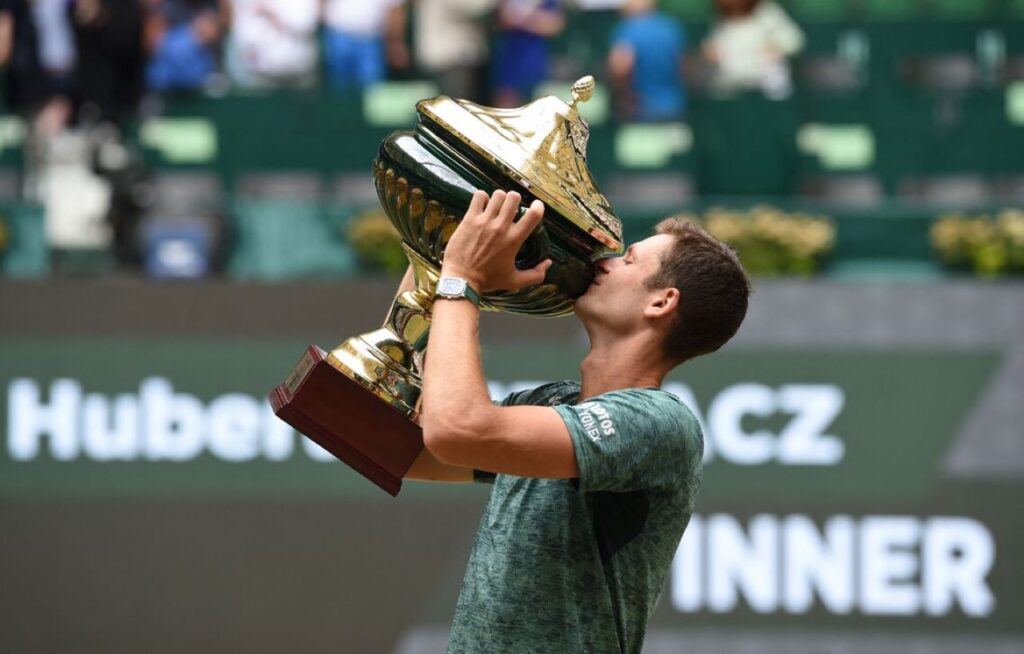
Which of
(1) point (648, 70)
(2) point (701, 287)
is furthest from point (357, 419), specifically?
(1) point (648, 70)

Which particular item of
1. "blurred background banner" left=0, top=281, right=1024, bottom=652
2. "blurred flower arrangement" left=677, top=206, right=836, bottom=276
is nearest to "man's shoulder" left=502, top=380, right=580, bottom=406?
"blurred background banner" left=0, top=281, right=1024, bottom=652

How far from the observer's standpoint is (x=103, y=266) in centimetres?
620

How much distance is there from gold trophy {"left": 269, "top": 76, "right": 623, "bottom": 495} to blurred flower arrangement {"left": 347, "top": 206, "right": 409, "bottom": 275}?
12.4 feet

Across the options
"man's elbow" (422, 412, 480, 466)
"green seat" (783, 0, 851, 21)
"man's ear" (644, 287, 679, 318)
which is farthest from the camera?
"green seat" (783, 0, 851, 21)

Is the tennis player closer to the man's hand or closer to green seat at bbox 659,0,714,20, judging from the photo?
the man's hand

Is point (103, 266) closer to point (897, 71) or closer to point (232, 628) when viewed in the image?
point (232, 628)

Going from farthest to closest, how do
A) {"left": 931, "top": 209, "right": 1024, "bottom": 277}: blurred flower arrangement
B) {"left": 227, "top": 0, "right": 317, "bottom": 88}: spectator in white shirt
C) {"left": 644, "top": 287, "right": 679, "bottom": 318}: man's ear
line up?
{"left": 227, "top": 0, "right": 317, "bottom": 88}: spectator in white shirt
{"left": 931, "top": 209, "right": 1024, "bottom": 277}: blurred flower arrangement
{"left": 644, "top": 287, "right": 679, "bottom": 318}: man's ear

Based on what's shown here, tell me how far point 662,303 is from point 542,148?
33 centimetres

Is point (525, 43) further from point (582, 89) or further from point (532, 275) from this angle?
point (532, 275)

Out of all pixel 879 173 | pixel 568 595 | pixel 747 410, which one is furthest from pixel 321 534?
A: pixel 568 595

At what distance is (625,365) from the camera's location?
2.46m

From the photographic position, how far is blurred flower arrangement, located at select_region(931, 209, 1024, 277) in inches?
238

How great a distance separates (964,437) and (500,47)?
308cm

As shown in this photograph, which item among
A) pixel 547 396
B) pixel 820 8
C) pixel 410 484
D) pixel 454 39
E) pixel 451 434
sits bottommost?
pixel 451 434
